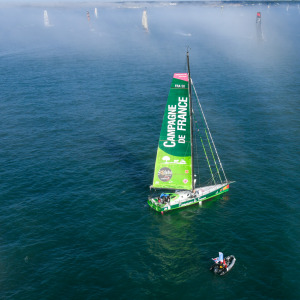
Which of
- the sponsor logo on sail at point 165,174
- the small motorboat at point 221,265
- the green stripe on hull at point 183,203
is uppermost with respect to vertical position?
the sponsor logo on sail at point 165,174

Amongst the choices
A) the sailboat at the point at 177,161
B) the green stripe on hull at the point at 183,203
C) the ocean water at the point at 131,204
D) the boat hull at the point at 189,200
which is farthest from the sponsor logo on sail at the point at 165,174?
the ocean water at the point at 131,204

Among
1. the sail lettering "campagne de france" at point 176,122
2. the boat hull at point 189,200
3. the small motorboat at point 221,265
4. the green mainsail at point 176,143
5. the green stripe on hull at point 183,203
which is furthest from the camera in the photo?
the boat hull at point 189,200

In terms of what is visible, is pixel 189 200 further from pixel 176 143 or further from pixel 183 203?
pixel 176 143

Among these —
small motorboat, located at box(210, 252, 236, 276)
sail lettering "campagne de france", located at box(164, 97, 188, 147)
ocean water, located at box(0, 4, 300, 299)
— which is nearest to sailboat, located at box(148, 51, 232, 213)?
sail lettering "campagne de france", located at box(164, 97, 188, 147)

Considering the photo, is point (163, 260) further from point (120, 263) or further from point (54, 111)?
point (54, 111)

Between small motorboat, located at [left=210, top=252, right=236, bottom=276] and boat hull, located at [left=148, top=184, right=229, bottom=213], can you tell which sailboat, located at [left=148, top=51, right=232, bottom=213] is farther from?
small motorboat, located at [left=210, top=252, right=236, bottom=276]

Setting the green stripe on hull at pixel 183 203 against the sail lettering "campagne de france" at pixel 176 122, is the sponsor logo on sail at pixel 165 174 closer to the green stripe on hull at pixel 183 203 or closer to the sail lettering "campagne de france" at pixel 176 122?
the green stripe on hull at pixel 183 203
